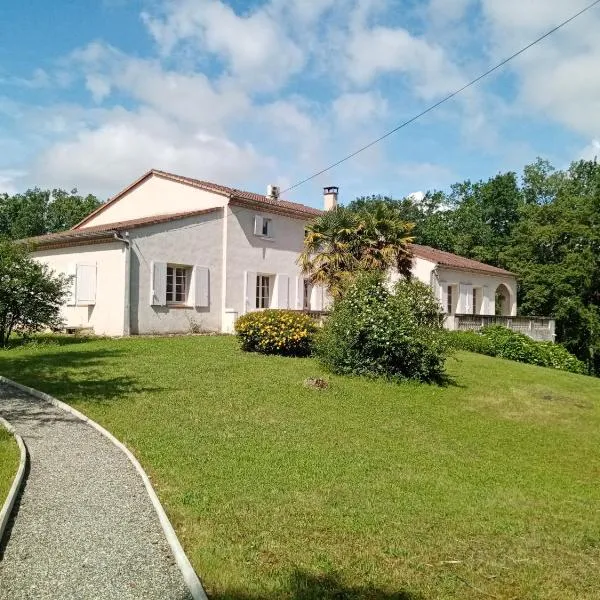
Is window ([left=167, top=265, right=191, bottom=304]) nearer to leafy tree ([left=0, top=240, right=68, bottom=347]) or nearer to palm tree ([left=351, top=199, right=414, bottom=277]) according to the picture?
leafy tree ([left=0, top=240, right=68, bottom=347])

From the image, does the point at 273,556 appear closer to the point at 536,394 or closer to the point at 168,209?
the point at 536,394

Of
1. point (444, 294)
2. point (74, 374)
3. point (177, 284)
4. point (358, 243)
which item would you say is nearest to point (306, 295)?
point (358, 243)

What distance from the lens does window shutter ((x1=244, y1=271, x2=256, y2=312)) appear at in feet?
74.2

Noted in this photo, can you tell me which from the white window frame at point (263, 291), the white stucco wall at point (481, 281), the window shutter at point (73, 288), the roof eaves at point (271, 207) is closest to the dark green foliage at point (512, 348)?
the white stucco wall at point (481, 281)

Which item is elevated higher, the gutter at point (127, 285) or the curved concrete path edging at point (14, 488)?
the gutter at point (127, 285)

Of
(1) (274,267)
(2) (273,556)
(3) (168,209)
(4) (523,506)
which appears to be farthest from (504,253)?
(2) (273,556)

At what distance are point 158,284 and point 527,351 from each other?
15.1 metres

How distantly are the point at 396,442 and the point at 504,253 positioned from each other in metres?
35.2

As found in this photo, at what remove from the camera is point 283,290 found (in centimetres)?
2423

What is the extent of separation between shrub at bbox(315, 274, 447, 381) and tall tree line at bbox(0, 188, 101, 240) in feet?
137

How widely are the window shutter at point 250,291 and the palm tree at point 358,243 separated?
10.2 ft

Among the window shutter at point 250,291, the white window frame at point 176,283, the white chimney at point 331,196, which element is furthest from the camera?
the white chimney at point 331,196

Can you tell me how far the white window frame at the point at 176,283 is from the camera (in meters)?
20.1

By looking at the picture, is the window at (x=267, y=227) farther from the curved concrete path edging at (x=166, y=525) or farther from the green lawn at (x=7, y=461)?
the green lawn at (x=7, y=461)
